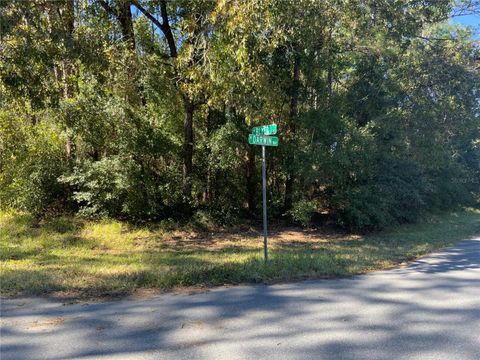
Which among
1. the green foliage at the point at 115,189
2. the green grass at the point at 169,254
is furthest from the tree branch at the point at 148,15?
the green grass at the point at 169,254

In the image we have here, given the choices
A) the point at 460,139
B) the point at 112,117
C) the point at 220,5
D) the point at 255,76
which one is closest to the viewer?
the point at 220,5

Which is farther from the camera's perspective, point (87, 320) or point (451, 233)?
point (451, 233)

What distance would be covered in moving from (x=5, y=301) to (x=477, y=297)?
6.97m

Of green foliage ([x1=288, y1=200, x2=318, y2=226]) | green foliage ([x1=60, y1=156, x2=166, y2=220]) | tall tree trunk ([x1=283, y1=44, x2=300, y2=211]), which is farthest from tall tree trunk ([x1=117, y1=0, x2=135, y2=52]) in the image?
green foliage ([x1=288, y1=200, x2=318, y2=226])

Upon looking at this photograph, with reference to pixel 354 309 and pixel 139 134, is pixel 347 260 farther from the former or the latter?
pixel 139 134

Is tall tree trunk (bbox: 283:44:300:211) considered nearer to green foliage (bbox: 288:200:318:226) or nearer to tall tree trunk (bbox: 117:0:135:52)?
green foliage (bbox: 288:200:318:226)

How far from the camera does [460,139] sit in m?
30.1

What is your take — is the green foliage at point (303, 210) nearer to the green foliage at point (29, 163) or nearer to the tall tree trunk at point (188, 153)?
the tall tree trunk at point (188, 153)

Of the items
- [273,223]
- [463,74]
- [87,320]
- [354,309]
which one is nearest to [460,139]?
[463,74]

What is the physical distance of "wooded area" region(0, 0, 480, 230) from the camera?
10.7 m

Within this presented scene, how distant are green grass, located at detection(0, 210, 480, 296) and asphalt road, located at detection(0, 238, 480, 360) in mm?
832

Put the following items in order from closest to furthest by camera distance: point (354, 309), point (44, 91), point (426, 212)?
point (354, 309) → point (44, 91) → point (426, 212)

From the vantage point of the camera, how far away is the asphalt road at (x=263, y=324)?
4395 millimetres

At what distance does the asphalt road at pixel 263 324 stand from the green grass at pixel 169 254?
2.73ft
